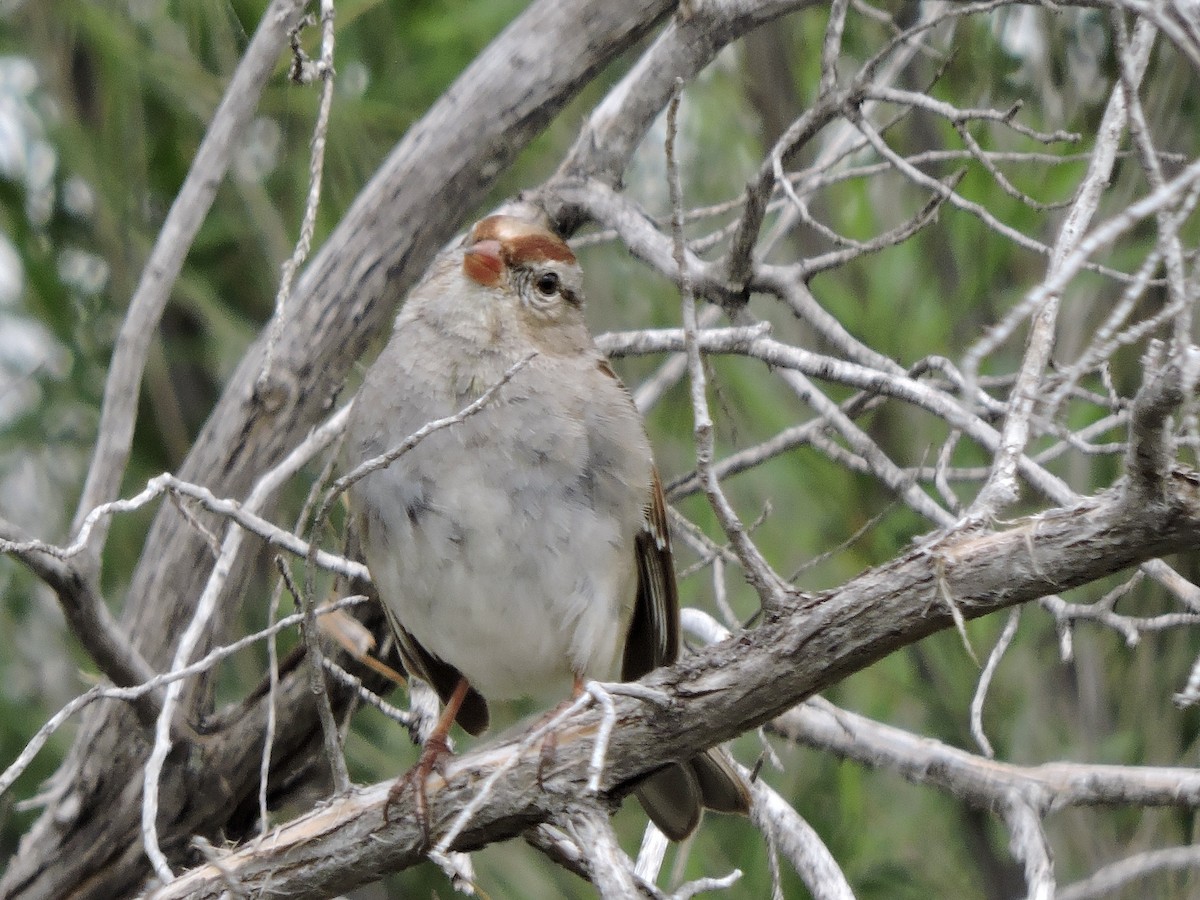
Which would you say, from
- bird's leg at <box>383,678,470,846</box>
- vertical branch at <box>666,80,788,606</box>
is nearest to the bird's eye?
bird's leg at <box>383,678,470,846</box>

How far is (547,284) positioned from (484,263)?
169mm

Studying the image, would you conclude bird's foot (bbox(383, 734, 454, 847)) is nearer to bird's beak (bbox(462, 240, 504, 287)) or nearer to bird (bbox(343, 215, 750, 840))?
bird (bbox(343, 215, 750, 840))

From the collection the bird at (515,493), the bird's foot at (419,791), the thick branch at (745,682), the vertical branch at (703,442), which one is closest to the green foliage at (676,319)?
the bird at (515,493)

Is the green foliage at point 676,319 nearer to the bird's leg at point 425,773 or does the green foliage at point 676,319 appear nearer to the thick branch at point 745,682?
the bird's leg at point 425,773

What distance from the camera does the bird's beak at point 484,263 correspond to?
10.4 ft

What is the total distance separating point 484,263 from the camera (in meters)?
3.17

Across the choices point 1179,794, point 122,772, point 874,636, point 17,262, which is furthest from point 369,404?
point 17,262

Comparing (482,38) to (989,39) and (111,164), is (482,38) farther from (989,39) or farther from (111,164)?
(989,39)

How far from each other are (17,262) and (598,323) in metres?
1.93

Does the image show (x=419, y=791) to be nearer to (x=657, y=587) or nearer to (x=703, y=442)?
(x=657, y=587)

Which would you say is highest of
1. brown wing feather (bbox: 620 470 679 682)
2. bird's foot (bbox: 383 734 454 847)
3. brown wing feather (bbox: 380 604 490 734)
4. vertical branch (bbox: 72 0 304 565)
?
vertical branch (bbox: 72 0 304 565)

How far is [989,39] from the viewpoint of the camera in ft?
14.9

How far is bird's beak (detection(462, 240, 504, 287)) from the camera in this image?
3.17 meters

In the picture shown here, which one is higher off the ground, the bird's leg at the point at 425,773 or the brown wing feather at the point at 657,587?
the brown wing feather at the point at 657,587
